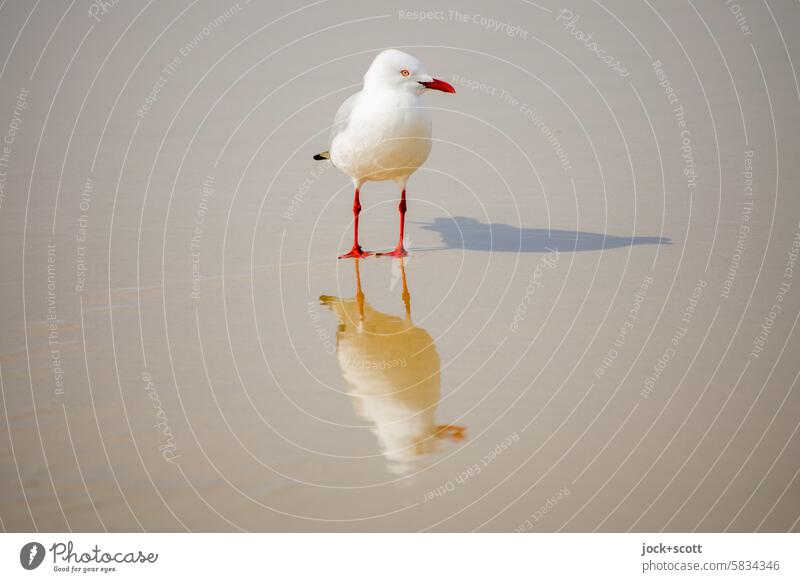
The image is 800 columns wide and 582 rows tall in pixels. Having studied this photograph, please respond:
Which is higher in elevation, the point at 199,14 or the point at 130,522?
the point at 199,14

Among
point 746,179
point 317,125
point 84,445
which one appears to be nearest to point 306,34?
point 317,125

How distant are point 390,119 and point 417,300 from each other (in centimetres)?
181

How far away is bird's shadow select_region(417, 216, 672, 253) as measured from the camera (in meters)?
10.4

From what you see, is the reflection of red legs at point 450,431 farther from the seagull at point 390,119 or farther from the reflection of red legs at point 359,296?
the seagull at point 390,119

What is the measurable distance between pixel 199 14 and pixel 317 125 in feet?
25.9

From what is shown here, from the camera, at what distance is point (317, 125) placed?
14.8 m

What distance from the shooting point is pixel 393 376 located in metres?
7.66
